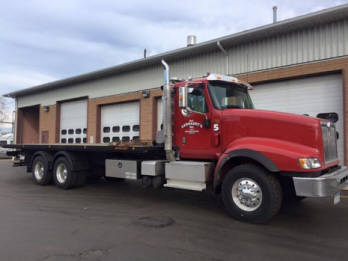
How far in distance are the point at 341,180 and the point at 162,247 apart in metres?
3.36


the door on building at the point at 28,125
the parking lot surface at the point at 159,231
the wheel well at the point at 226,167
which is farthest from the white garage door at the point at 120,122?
the wheel well at the point at 226,167

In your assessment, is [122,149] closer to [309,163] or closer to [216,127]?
[216,127]

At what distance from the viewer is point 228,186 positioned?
18.0 ft

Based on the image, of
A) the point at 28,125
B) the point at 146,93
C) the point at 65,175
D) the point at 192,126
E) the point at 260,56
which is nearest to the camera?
the point at 192,126

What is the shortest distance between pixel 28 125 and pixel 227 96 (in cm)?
2226

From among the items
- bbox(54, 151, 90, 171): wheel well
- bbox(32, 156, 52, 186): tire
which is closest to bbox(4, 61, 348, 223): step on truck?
bbox(54, 151, 90, 171): wheel well

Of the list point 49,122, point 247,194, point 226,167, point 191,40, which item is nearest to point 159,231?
point 247,194

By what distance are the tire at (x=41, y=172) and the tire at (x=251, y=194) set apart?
630 centimetres

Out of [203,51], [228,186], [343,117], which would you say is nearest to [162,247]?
[228,186]

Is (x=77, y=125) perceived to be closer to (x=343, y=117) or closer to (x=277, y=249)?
(x=343, y=117)

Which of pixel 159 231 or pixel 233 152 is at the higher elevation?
pixel 233 152

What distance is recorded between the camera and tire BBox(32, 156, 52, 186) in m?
9.50

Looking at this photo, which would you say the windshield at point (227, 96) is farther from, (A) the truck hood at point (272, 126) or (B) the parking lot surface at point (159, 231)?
(B) the parking lot surface at point (159, 231)

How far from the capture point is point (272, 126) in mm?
5395
